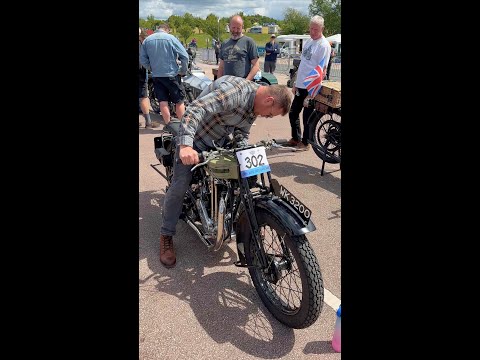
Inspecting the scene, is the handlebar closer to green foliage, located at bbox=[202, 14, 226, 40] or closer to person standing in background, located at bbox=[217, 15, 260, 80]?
person standing in background, located at bbox=[217, 15, 260, 80]

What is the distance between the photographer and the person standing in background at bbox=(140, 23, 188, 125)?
6.38 meters

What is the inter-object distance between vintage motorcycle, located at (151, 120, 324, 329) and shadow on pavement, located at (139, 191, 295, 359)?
11cm

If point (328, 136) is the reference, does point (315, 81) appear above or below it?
above

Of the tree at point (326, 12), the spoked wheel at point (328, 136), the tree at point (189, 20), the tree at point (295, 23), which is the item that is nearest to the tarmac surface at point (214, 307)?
the spoked wheel at point (328, 136)

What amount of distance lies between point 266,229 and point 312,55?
378 cm

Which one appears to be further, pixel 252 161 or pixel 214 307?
pixel 214 307

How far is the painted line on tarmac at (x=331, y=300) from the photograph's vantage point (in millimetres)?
2705

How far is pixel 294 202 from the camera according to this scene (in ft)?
7.91

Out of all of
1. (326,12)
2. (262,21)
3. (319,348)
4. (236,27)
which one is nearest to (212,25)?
(326,12)

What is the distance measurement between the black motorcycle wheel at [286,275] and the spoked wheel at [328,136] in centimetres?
276

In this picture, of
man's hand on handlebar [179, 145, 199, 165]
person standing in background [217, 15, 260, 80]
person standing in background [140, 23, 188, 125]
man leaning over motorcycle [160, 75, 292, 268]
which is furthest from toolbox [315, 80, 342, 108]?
man's hand on handlebar [179, 145, 199, 165]

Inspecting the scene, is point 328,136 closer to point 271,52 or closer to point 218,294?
point 218,294

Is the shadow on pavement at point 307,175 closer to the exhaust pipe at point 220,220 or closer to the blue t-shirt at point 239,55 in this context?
the blue t-shirt at point 239,55
